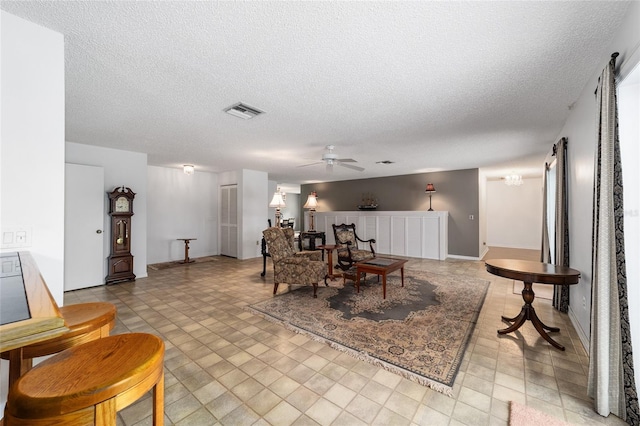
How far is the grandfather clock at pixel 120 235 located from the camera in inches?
180

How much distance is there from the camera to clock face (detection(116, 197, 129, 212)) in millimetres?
4633

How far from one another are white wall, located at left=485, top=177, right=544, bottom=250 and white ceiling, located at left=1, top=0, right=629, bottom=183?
18.3 ft

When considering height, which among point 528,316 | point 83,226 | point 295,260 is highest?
point 83,226

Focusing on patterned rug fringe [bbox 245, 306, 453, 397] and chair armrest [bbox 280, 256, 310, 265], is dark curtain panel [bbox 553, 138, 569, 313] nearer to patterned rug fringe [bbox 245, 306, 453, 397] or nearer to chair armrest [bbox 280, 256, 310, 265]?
patterned rug fringe [bbox 245, 306, 453, 397]

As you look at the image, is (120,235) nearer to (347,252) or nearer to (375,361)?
(347,252)

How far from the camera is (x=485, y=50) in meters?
1.84

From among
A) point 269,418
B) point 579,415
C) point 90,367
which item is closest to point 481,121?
point 579,415

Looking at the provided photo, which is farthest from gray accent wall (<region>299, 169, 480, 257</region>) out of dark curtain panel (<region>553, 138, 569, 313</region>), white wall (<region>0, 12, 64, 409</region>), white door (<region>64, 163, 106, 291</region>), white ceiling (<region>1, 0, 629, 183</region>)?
white wall (<region>0, 12, 64, 409</region>)

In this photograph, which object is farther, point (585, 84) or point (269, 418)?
point (585, 84)

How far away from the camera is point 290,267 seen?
3887 mm

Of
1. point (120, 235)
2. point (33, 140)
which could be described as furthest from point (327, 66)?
point (120, 235)

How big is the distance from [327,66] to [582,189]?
2.70 metres

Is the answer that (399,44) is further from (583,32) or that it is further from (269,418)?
(269,418)

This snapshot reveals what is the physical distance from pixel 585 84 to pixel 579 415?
2684 mm
